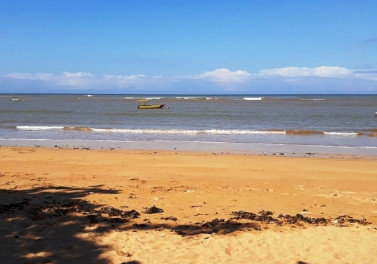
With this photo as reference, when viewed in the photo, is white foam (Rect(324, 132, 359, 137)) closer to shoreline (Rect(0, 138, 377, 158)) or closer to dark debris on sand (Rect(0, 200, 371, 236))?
shoreline (Rect(0, 138, 377, 158))

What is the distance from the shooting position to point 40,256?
513cm

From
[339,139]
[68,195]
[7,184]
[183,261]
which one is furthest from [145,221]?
[339,139]

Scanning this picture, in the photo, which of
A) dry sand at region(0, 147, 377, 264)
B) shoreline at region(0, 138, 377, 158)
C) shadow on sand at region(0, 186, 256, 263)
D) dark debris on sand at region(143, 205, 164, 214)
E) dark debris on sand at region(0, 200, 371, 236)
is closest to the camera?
shadow on sand at region(0, 186, 256, 263)

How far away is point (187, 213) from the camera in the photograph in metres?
7.39

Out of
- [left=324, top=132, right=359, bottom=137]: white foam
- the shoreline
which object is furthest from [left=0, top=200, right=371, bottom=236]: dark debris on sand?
[left=324, top=132, right=359, bottom=137]: white foam

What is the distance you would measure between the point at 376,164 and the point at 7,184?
11.7m

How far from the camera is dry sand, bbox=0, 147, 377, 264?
5.42m

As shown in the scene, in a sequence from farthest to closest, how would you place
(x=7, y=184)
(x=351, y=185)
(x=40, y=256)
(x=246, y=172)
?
(x=246, y=172) < (x=351, y=185) < (x=7, y=184) < (x=40, y=256)

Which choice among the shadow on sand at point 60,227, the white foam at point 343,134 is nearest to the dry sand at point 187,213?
the shadow on sand at point 60,227

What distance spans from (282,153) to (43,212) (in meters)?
11.7

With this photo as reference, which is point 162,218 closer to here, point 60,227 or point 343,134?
point 60,227

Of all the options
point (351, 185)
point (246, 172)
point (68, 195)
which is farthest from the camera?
point (246, 172)

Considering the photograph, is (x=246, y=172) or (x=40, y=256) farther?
(x=246, y=172)

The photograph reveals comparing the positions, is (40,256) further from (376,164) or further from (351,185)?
(376,164)
